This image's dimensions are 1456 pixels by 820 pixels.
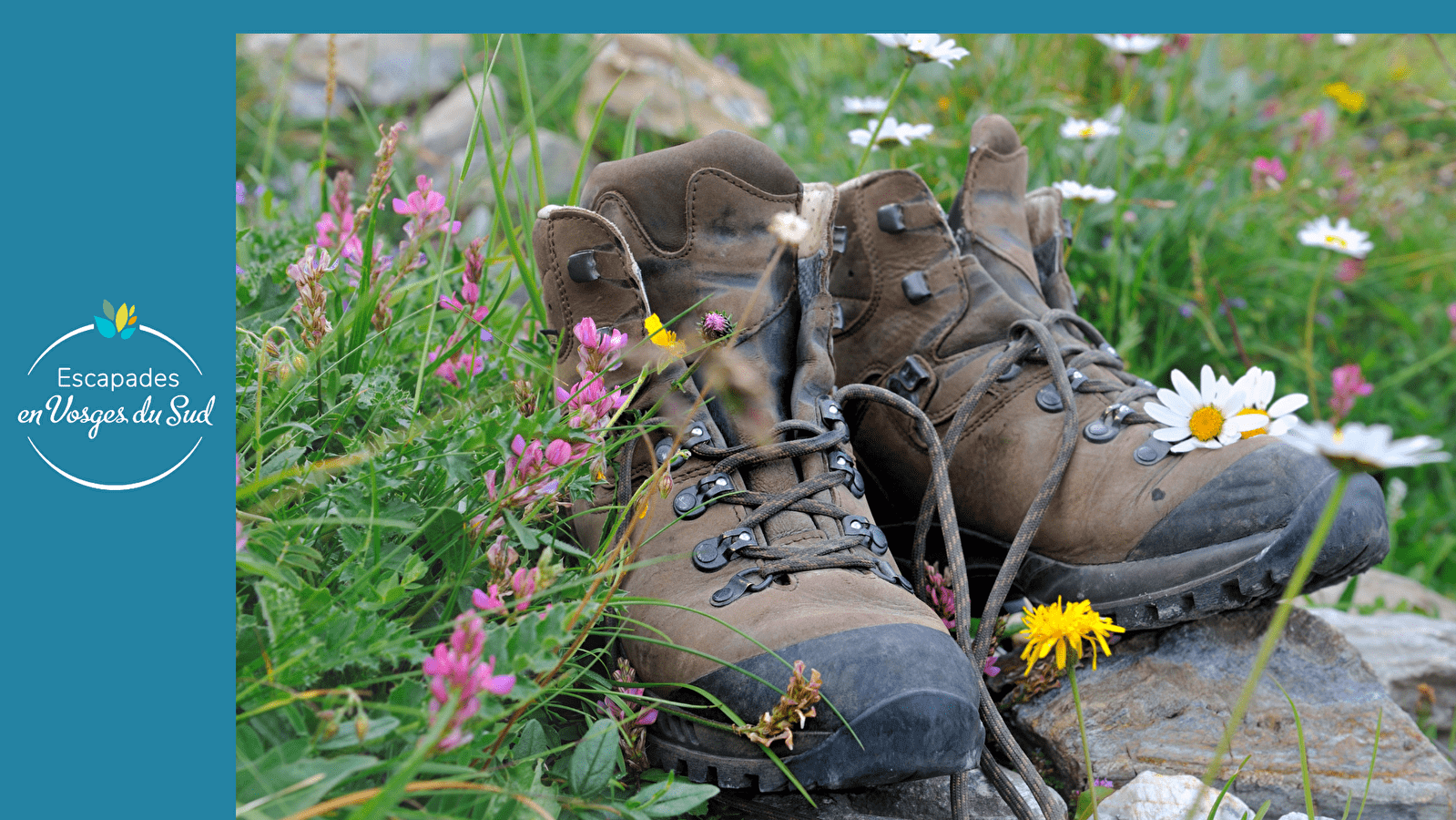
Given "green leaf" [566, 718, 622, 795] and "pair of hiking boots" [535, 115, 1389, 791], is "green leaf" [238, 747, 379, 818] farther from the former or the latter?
"pair of hiking boots" [535, 115, 1389, 791]

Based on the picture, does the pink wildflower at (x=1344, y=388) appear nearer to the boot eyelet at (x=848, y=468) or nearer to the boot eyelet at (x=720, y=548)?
the boot eyelet at (x=848, y=468)

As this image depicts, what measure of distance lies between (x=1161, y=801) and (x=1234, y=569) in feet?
1.28

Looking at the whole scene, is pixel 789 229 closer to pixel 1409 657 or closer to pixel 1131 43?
pixel 1409 657

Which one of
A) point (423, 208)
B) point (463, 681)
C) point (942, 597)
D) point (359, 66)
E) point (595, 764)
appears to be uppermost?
point (359, 66)

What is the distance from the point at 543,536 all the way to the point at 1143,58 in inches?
152

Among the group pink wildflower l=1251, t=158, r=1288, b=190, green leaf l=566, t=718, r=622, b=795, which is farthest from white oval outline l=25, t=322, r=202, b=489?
pink wildflower l=1251, t=158, r=1288, b=190

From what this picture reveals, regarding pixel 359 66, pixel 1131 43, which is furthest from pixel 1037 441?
pixel 359 66

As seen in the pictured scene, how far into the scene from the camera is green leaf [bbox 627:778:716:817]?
43.6 inches

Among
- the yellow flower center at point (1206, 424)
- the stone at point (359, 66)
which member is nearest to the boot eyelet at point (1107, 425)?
the yellow flower center at point (1206, 424)

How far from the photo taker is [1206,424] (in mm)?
1743

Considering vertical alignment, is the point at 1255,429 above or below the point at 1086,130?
below

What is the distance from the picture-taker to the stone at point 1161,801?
55.4 inches

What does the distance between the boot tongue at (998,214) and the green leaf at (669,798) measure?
126cm

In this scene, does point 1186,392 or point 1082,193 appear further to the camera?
point 1082,193
